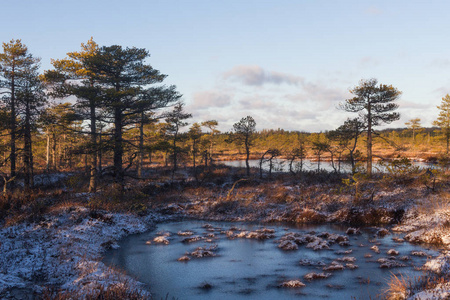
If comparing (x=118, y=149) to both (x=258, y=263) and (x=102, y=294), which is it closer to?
(x=258, y=263)

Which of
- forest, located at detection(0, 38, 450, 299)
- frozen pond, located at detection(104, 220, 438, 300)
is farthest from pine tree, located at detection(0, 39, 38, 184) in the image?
frozen pond, located at detection(104, 220, 438, 300)

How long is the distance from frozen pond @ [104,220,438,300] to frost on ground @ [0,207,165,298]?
1.17 metres

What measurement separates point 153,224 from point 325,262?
12206 millimetres

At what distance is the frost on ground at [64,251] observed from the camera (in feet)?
30.3

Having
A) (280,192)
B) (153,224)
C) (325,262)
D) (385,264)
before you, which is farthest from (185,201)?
(385,264)

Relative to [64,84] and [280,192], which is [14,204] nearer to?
[64,84]

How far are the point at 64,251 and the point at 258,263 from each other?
7.65m

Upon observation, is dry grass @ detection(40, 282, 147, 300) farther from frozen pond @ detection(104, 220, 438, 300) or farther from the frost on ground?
frozen pond @ detection(104, 220, 438, 300)

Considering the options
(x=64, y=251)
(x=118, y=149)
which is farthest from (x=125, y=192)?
(x=64, y=251)

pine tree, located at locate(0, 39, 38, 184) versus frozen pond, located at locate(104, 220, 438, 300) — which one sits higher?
pine tree, located at locate(0, 39, 38, 184)

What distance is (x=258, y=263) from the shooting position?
12.8m

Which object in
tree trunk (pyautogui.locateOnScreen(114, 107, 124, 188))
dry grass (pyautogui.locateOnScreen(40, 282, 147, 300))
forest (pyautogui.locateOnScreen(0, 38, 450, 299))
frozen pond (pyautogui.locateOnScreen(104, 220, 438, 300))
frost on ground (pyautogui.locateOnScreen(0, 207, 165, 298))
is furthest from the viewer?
tree trunk (pyautogui.locateOnScreen(114, 107, 124, 188))

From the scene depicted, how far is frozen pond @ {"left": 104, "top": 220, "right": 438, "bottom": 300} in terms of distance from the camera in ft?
32.6

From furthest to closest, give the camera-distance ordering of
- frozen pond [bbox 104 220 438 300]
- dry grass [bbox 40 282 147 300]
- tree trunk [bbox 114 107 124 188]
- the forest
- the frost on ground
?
tree trunk [bbox 114 107 124 188], the forest, frozen pond [bbox 104 220 438 300], the frost on ground, dry grass [bbox 40 282 147 300]
